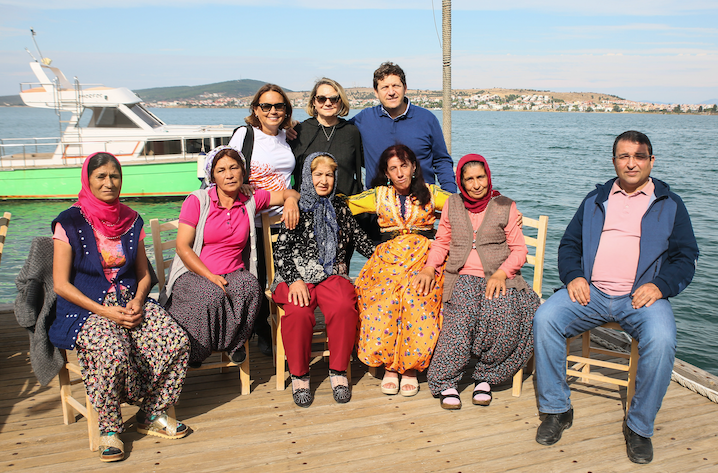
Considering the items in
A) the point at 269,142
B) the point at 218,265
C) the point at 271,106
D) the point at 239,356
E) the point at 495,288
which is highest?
the point at 271,106

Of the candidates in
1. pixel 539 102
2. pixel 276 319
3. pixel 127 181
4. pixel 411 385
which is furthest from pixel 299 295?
pixel 539 102

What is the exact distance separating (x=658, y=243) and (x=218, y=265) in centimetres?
242

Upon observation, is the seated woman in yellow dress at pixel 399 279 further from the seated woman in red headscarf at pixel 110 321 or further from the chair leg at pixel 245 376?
the seated woman in red headscarf at pixel 110 321

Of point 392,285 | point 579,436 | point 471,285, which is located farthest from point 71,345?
point 579,436

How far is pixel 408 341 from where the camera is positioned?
3074 mm

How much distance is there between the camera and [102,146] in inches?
600

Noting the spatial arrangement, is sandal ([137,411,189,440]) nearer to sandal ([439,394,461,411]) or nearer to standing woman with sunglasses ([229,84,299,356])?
standing woman with sunglasses ([229,84,299,356])

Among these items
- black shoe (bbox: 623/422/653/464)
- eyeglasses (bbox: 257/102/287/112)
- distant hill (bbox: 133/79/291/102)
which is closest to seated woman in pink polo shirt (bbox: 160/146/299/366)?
eyeglasses (bbox: 257/102/287/112)

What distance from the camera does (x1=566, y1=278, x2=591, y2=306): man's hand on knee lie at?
284 centimetres

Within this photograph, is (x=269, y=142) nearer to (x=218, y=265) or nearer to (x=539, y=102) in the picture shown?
(x=218, y=265)

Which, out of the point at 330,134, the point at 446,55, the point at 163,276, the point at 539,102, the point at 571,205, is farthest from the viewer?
the point at 539,102

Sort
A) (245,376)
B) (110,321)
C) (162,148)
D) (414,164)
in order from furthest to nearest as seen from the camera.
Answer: (162,148) < (414,164) < (245,376) < (110,321)

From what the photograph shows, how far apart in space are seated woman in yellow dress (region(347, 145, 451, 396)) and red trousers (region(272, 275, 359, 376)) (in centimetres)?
10

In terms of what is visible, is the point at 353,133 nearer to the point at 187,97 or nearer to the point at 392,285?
the point at 392,285
